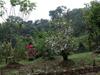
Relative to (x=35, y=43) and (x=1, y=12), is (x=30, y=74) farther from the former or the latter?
(x=35, y=43)

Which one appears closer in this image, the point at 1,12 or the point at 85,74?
the point at 85,74

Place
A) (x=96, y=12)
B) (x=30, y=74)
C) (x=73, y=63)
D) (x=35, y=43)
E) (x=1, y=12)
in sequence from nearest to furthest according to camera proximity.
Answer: (x=30, y=74)
(x=73, y=63)
(x=1, y=12)
(x=96, y=12)
(x=35, y=43)

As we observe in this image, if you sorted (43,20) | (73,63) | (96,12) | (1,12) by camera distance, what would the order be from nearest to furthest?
1. (73,63)
2. (1,12)
3. (96,12)
4. (43,20)

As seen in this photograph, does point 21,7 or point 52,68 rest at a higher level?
point 21,7

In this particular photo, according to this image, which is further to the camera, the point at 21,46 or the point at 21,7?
the point at 21,46

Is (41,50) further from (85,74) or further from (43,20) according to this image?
(43,20)

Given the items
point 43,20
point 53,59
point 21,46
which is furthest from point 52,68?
point 43,20

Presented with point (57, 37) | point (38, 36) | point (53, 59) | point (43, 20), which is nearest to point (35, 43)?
point (38, 36)

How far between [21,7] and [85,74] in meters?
8.74

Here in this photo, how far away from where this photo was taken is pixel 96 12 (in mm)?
23922

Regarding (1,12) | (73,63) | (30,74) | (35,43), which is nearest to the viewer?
(30,74)

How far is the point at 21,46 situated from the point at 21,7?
525cm

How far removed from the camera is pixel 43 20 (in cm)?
6284

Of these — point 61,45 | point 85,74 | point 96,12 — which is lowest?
point 85,74
